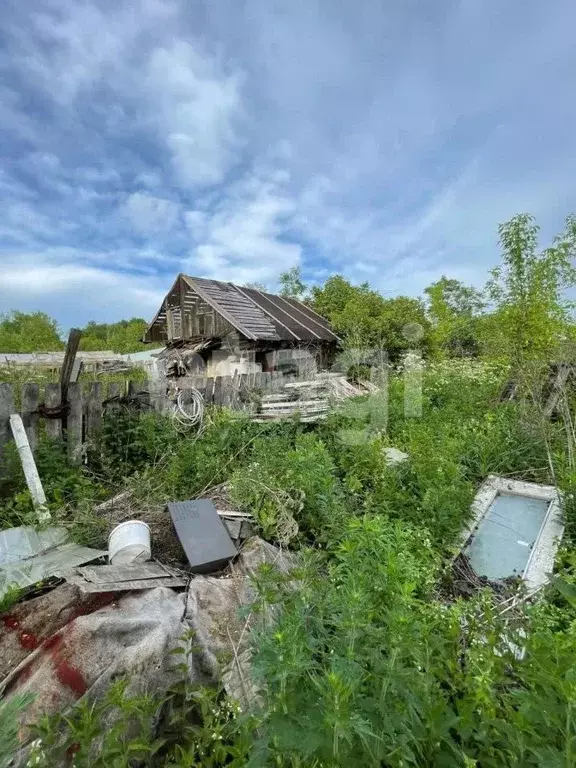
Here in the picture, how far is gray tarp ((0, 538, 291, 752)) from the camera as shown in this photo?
1712 mm

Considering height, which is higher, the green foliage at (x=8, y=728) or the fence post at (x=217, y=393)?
the fence post at (x=217, y=393)

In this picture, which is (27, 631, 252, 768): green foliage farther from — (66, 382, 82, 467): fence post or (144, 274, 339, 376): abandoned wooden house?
(144, 274, 339, 376): abandoned wooden house

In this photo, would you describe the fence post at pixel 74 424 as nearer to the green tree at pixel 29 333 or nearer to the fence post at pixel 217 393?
the fence post at pixel 217 393

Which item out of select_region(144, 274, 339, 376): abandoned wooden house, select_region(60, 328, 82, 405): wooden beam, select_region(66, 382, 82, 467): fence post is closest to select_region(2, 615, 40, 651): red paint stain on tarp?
select_region(66, 382, 82, 467): fence post

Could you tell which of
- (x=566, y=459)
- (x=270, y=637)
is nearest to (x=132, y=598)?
(x=270, y=637)

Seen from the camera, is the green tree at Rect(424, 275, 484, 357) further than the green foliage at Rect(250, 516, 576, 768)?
Yes

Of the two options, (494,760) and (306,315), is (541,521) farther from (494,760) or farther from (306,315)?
(306,315)

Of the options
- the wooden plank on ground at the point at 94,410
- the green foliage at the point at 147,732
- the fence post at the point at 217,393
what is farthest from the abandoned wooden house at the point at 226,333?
the green foliage at the point at 147,732

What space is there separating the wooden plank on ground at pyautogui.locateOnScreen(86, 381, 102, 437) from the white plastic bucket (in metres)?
1.85

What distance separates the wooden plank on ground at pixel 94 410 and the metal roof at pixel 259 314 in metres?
8.30

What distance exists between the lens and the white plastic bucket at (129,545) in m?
2.71

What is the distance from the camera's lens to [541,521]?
135 inches

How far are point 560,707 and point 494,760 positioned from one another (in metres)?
0.28

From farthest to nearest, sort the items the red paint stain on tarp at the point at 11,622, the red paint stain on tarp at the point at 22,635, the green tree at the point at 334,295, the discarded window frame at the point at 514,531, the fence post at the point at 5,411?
1. the green tree at the point at 334,295
2. the fence post at the point at 5,411
3. the discarded window frame at the point at 514,531
4. the red paint stain on tarp at the point at 11,622
5. the red paint stain on tarp at the point at 22,635
